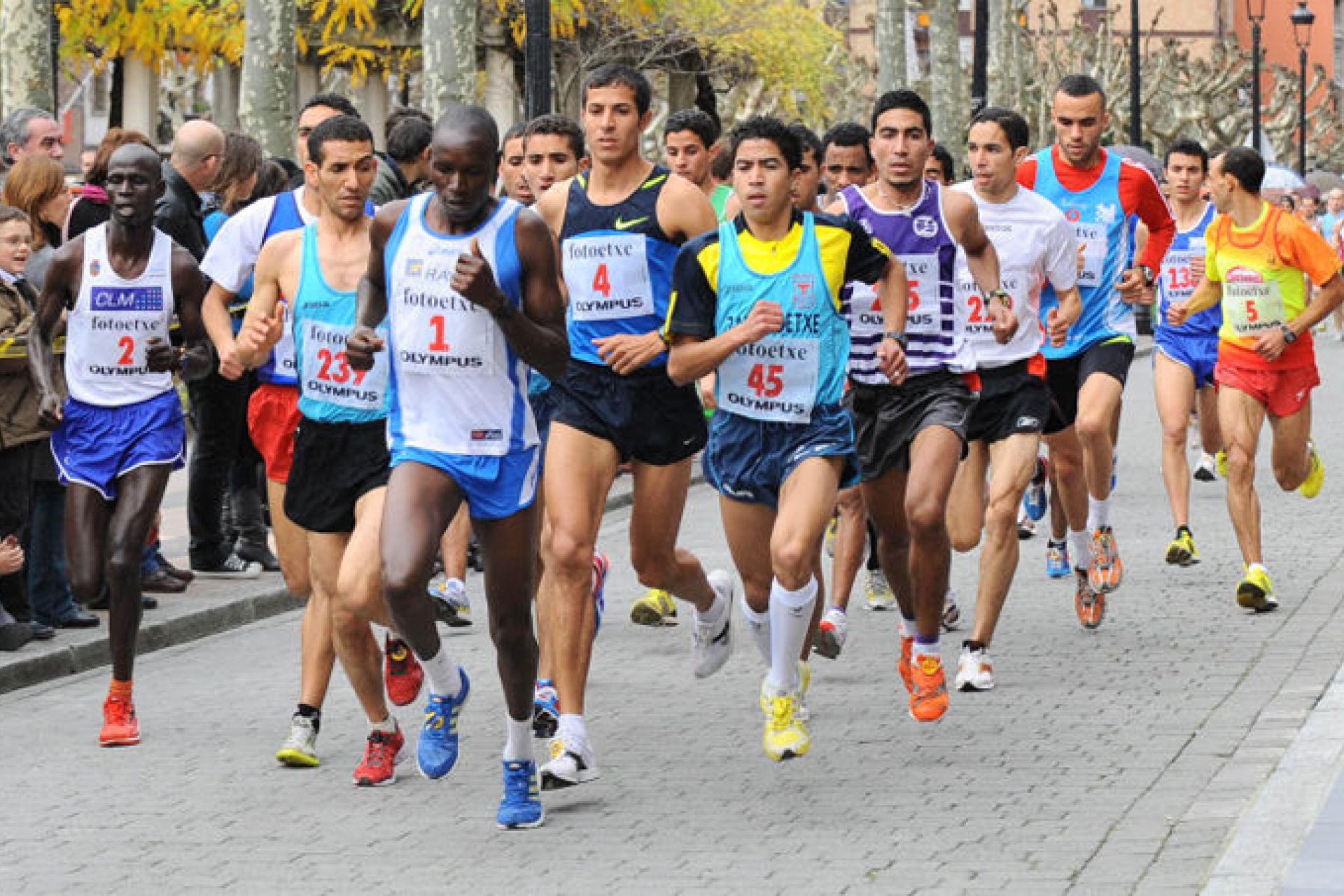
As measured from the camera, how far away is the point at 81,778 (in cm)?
861

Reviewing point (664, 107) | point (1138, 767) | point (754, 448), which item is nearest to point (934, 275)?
point (754, 448)

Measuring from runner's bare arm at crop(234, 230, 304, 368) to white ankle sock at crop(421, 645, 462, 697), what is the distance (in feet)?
3.70

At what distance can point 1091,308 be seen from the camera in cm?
1203

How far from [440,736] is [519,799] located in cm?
46

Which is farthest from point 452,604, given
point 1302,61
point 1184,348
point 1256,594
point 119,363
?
point 1302,61

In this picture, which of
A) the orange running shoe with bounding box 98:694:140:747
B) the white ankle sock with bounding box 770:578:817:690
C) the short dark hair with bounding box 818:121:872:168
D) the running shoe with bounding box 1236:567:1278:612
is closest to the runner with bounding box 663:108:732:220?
the short dark hair with bounding box 818:121:872:168

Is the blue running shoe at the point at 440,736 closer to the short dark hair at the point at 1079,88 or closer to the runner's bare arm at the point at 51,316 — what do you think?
the runner's bare arm at the point at 51,316

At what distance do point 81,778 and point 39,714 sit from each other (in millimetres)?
1350

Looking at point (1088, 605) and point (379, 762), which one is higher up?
point (379, 762)

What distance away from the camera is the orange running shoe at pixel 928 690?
29.8ft

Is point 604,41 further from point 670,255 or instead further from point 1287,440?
point 670,255

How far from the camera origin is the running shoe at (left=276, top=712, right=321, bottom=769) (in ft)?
28.5

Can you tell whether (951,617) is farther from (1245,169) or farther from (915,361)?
(1245,169)

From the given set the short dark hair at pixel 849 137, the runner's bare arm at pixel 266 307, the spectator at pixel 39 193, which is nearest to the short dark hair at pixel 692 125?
the short dark hair at pixel 849 137
